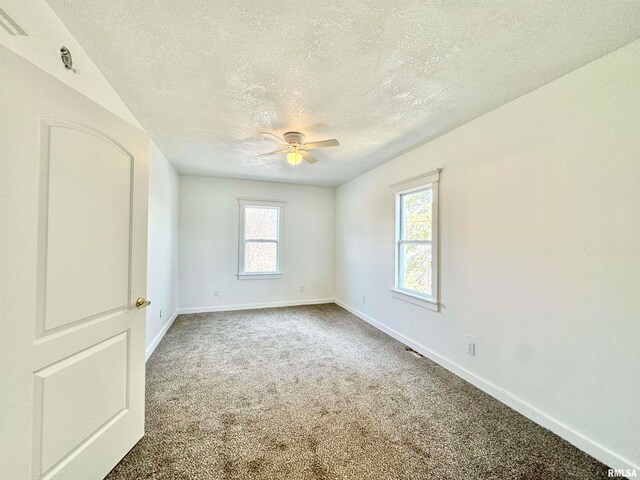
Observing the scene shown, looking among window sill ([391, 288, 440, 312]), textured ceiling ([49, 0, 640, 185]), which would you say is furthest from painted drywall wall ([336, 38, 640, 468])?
textured ceiling ([49, 0, 640, 185])

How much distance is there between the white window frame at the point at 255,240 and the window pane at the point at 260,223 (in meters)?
0.06

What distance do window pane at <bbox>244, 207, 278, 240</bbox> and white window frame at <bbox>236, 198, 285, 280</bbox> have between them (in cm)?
6

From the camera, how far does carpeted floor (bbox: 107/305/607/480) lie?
152 centimetres

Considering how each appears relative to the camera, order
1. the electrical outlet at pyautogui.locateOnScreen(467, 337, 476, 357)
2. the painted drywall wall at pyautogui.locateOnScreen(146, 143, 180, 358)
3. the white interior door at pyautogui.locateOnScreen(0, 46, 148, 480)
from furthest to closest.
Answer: the painted drywall wall at pyautogui.locateOnScreen(146, 143, 180, 358)
the electrical outlet at pyautogui.locateOnScreen(467, 337, 476, 357)
the white interior door at pyautogui.locateOnScreen(0, 46, 148, 480)

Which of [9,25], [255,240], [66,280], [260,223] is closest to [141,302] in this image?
[66,280]

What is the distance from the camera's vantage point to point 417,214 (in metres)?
3.32

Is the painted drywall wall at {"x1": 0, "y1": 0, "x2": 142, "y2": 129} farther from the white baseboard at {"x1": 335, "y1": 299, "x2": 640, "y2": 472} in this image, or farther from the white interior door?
the white baseboard at {"x1": 335, "y1": 299, "x2": 640, "y2": 472}

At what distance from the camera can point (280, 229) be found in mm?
5195

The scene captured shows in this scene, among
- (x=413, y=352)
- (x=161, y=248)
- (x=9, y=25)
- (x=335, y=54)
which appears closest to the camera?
(x=9, y=25)

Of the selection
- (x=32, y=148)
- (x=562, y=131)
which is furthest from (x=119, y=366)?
(x=562, y=131)

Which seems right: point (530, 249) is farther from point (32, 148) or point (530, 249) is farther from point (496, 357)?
point (32, 148)

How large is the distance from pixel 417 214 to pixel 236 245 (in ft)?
10.7

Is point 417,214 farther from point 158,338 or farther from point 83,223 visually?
point 158,338

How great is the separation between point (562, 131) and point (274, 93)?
2057 mm
